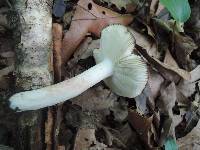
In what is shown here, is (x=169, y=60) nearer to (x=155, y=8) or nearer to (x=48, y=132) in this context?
(x=155, y=8)

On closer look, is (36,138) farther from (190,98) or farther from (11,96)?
(190,98)

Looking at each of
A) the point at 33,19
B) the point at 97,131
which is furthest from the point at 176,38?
the point at 33,19

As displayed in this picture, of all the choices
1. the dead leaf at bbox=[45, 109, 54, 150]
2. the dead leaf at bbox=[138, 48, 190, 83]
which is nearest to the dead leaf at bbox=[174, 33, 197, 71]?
the dead leaf at bbox=[138, 48, 190, 83]

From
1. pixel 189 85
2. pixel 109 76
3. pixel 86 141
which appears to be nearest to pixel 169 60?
pixel 189 85

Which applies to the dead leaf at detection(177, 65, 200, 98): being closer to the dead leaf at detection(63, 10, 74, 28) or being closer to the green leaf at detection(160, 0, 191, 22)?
the green leaf at detection(160, 0, 191, 22)

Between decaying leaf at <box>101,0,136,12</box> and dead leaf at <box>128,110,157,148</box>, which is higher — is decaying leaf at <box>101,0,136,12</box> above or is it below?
above
